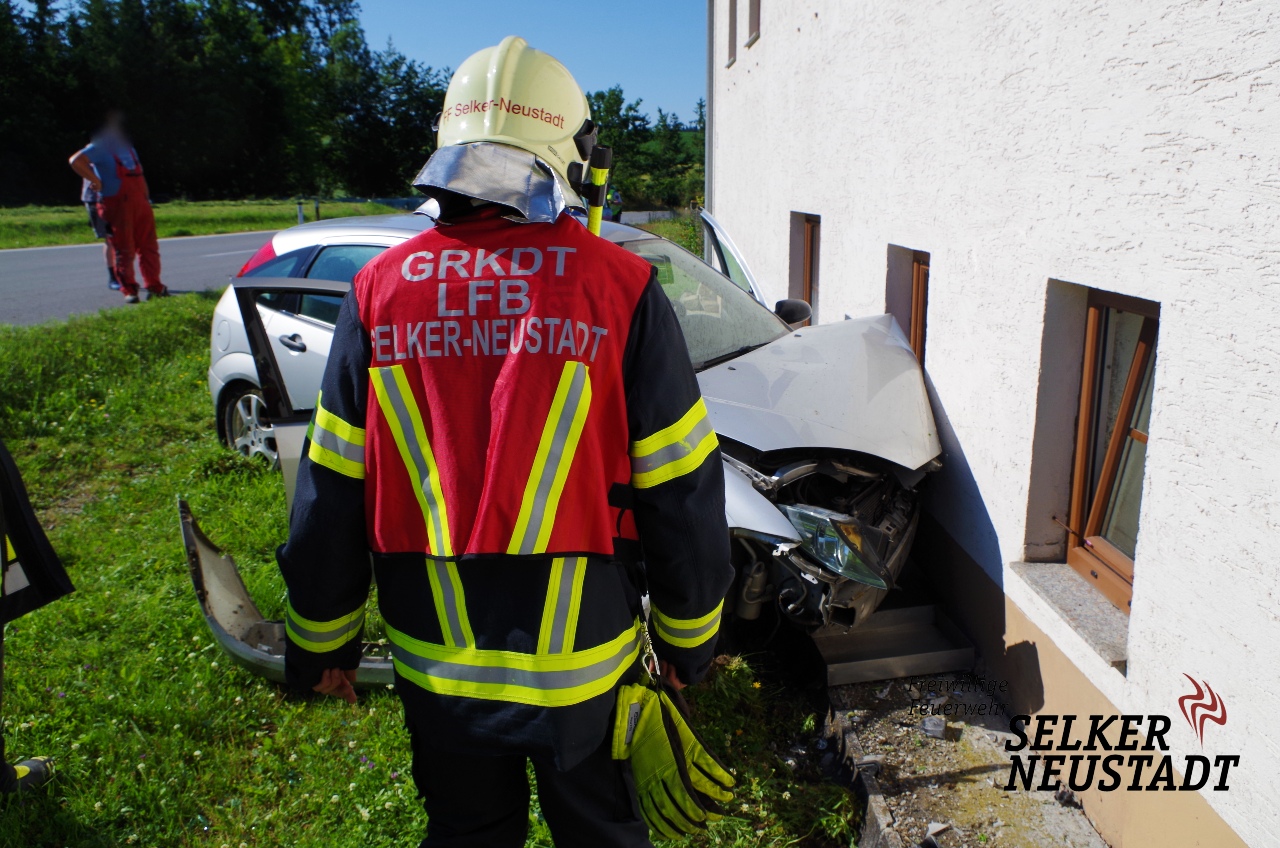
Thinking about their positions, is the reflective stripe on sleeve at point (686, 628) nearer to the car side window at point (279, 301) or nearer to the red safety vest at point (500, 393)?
the red safety vest at point (500, 393)

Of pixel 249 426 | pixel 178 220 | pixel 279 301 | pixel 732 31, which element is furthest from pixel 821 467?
pixel 178 220

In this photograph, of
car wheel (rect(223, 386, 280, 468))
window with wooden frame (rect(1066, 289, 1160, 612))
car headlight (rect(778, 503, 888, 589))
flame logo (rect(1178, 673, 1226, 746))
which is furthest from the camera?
car wheel (rect(223, 386, 280, 468))

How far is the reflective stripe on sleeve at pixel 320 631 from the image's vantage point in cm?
187

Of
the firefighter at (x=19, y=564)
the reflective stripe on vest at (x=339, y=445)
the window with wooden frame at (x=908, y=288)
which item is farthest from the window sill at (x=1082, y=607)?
the firefighter at (x=19, y=564)

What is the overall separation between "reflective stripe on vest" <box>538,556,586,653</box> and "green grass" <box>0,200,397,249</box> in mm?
16925

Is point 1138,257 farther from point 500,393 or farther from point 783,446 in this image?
point 500,393

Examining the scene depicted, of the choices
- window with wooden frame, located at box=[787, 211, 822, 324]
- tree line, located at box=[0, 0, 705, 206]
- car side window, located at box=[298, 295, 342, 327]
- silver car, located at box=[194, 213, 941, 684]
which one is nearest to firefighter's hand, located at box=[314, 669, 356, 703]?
silver car, located at box=[194, 213, 941, 684]

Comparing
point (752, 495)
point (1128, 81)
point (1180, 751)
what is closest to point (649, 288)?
point (752, 495)

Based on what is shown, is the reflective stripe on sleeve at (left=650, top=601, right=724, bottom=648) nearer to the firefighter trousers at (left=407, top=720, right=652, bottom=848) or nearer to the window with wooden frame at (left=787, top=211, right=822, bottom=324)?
the firefighter trousers at (left=407, top=720, right=652, bottom=848)

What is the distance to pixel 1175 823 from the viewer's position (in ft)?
7.80

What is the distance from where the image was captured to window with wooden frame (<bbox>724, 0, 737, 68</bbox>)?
33.4ft

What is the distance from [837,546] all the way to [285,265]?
3757mm

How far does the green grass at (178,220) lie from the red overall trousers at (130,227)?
675 centimetres

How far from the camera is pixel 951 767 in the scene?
3.12 m
